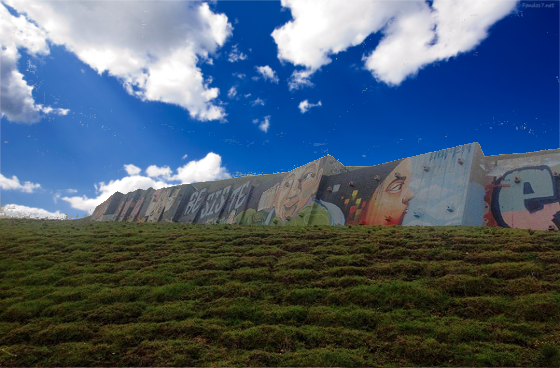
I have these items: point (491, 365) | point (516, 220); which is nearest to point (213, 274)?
point (491, 365)

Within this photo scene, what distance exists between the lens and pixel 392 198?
23219 millimetres

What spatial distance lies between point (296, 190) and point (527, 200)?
17253mm

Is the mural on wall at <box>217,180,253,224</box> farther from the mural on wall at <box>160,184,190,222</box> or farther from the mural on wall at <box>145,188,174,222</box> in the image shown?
the mural on wall at <box>145,188,174,222</box>

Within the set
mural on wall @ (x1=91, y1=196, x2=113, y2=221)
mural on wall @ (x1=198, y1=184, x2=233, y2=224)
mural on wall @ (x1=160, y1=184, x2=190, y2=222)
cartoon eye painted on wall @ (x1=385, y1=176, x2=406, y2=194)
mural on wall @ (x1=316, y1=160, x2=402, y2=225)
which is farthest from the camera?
mural on wall @ (x1=91, y1=196, x2=113, y2=221)

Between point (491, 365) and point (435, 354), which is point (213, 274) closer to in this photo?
point (435, 354)

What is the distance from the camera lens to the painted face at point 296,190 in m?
29.6

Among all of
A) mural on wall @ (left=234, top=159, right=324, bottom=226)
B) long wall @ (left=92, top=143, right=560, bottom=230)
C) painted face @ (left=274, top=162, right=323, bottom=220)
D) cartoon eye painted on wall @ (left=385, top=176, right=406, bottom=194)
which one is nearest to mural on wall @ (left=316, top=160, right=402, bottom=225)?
long wall @ (left=92, top=143, right=560, bottom=230)

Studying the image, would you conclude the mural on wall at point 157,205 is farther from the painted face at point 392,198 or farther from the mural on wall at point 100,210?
the painted face at point 392,198

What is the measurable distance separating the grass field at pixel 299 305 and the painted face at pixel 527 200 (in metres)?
5.49

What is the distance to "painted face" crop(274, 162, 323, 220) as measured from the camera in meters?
29.6

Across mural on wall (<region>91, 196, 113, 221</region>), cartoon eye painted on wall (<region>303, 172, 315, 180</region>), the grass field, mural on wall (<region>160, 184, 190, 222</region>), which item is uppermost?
cartoon eye painted on wall (<region>303, 172, 315, 180</region>)

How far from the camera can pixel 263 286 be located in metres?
9.05

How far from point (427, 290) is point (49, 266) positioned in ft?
40.7

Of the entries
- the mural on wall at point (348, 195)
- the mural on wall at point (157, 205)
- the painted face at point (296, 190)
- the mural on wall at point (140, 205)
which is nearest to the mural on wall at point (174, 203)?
the mural on wall at point (157, 205)
